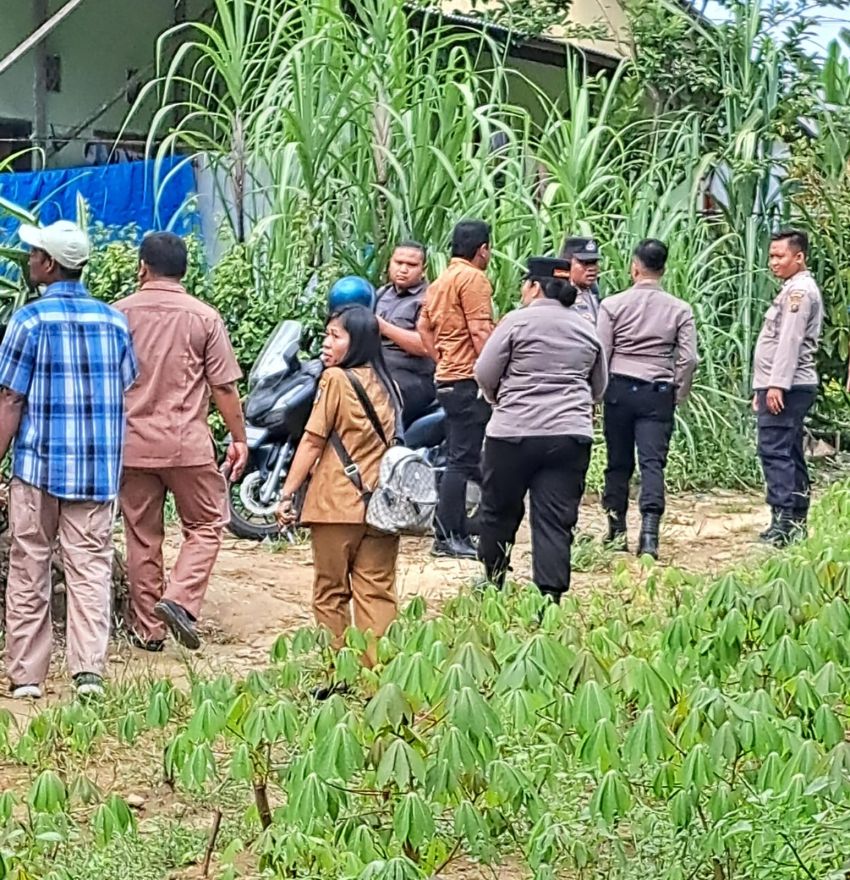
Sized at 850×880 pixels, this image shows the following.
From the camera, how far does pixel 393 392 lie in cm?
563

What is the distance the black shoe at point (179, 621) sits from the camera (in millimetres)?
6145

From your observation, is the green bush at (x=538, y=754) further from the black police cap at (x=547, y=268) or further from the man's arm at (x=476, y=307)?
the man's arm at (x=476, y=307)

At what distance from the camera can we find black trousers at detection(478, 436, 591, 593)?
6.43m

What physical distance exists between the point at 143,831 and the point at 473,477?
441 cm

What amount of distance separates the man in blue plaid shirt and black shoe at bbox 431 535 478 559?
10.0ft

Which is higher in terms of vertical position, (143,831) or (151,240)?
(151,240)

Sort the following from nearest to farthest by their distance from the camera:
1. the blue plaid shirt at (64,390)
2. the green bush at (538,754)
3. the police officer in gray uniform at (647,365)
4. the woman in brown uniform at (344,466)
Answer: the green bush at (538,754) → the blue plaid shirt at (64,390) → the woman in brown uniform at (344,466) → the police officer in gray uniform at (647,365)

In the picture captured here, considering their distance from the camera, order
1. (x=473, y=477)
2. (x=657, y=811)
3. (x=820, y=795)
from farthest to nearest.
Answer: (x=473, y=477)
(x=657, y=811)
(x=820, y=795)

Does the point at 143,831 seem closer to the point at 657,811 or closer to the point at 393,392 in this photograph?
the point at 657,811

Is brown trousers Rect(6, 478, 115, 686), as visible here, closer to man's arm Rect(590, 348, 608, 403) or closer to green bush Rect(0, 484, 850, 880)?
green bush Rect(0, 484, 850, 880)

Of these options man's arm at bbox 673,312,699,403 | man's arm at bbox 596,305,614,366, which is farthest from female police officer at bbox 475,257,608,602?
man's arm at bbox 673,312,699,403

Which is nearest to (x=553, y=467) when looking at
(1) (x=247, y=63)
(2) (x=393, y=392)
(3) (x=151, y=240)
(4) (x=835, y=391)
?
(2) (x=393, y=392)

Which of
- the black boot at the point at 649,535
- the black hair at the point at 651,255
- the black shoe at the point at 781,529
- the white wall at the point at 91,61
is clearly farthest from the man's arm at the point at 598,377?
the white wall at the point at 91,61

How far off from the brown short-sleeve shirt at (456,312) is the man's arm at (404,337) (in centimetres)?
20
